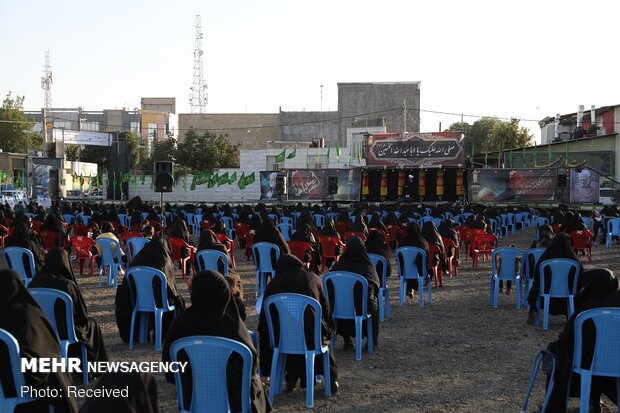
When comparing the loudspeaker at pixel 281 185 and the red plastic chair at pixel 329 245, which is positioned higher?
the loudspeaker at pixel 281 185

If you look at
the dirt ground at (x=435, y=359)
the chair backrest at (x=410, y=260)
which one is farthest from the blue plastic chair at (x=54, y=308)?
the chair backrest at (x=410, y=260)

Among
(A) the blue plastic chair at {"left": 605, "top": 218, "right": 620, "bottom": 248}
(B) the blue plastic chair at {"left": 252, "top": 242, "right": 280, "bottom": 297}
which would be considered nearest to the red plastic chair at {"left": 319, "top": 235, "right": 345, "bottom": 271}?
(B) the blue plastic chair at {"left": 252, "top": 242, "right": 280, "bottom": 297}

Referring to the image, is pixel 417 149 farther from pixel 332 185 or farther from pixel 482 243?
pixel 482 243

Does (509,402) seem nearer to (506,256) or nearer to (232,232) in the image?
(506,256)

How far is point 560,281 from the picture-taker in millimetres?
8258

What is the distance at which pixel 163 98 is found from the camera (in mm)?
103062

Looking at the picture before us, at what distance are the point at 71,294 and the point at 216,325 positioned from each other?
2.17 m

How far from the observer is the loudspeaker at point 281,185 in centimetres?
3528

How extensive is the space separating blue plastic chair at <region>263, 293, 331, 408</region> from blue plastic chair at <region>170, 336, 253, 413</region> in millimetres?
1322

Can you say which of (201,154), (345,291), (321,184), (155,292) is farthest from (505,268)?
(201,154)

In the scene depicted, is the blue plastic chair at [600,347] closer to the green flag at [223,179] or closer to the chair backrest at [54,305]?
the chair backrest at [54,305]

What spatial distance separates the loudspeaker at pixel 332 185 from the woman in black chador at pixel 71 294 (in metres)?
27.6

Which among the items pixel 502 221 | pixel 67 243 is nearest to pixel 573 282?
pixel 67 243

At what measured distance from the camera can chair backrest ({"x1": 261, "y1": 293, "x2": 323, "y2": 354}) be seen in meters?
5.46
